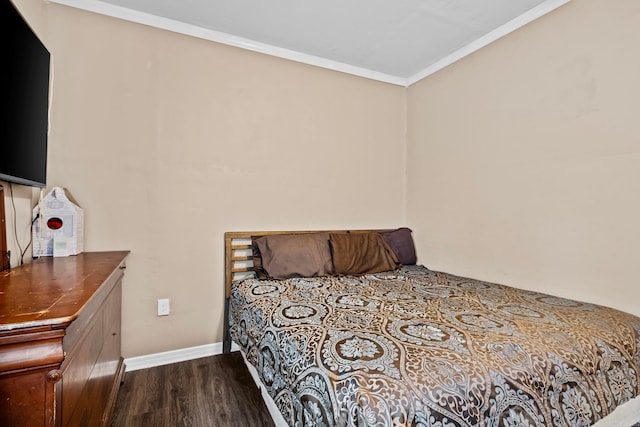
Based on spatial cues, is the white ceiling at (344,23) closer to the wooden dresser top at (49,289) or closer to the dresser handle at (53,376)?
the wooden dresser top at (49,289)

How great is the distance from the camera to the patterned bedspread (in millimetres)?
962

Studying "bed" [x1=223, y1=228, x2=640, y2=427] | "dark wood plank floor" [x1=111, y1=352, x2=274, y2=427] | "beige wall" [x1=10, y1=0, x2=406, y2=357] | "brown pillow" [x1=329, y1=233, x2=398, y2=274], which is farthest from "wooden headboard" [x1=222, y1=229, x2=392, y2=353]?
"brown pillow" [x1=329, y1=233, x2=398, y2=274]

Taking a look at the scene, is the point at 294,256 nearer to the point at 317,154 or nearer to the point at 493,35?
the point at 317,154

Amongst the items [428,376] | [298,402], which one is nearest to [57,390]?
[298,402]

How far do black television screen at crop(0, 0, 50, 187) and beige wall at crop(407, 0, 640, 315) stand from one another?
2788 mm

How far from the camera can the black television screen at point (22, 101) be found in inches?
47.4

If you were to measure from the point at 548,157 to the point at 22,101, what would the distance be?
288cm

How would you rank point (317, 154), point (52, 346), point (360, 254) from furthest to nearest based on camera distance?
1. point (317, 154)
2. point (360, 254)
3. point (52, 346)

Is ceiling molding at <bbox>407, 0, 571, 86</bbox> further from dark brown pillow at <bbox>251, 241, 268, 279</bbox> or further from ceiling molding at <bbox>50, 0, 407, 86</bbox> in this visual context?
dark brown pillow at <bbox>251, 241, 268, 279</bbox>

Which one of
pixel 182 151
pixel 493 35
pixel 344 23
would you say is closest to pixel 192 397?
pixel 182 151

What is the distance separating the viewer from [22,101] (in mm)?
1362

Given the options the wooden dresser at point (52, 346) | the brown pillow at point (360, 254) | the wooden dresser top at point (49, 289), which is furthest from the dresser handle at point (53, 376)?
the brown pillow at point (360, 254)

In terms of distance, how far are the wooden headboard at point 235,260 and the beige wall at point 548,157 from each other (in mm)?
1685

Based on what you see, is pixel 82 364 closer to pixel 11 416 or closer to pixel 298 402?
pixel 11 416
